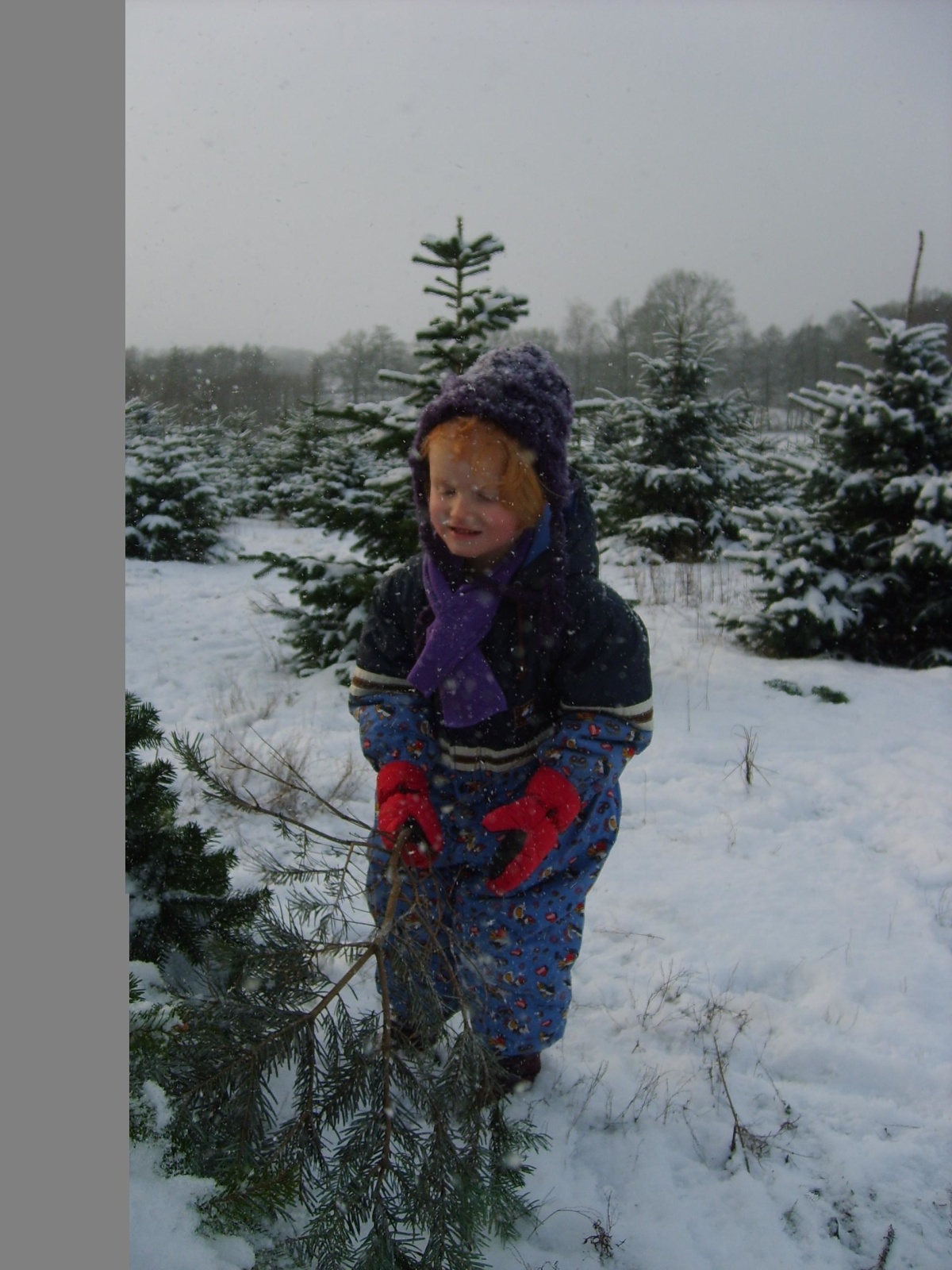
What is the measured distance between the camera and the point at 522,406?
5.51 feet

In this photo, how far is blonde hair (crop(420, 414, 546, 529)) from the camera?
1681 millimetres

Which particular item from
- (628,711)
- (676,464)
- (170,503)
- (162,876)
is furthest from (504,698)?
(170,503)

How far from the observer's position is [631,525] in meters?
10.4

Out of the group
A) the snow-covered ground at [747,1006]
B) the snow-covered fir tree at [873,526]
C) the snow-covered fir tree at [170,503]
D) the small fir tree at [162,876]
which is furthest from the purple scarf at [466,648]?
the snow-covered fir tree at [170,503]

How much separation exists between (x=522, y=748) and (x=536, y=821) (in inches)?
10.6

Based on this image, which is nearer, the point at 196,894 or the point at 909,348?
the point at 196,894

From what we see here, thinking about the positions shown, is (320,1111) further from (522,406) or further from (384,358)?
(384,358)

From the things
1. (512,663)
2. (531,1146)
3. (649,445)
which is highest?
(649,445)

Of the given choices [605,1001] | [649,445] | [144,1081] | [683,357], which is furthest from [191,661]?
[683,357]

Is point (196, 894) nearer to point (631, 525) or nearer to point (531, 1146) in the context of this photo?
point (531, 1146)

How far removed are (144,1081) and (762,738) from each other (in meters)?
3.95

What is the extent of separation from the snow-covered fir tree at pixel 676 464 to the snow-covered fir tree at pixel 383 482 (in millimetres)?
5688

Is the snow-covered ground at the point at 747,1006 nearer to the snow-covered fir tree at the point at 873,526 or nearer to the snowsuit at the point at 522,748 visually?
the snowsuit at the point at 522,748

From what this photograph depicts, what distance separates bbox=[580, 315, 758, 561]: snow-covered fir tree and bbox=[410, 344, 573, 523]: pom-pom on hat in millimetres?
8657
